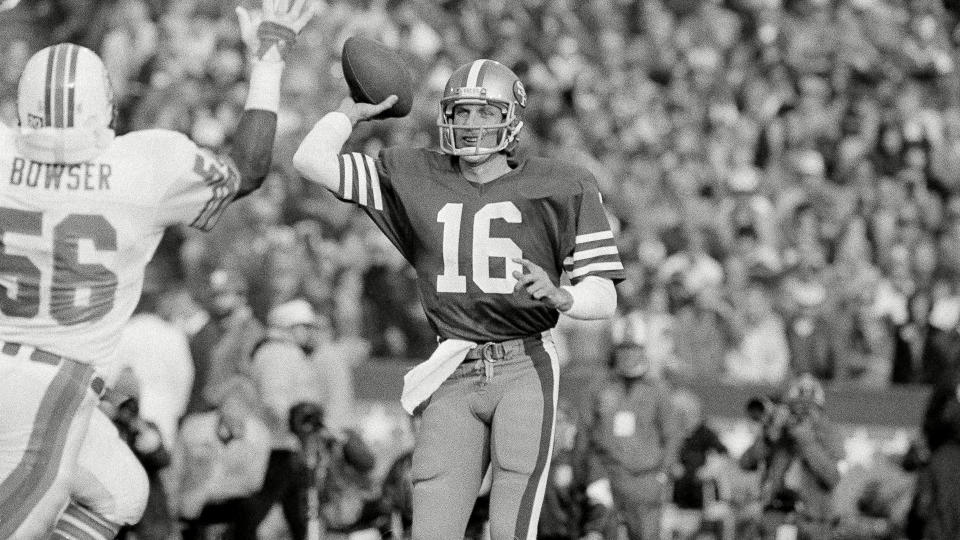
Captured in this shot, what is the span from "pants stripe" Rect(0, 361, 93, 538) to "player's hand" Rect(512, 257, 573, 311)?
143 cm

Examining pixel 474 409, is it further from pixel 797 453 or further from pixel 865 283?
pixel 865 283

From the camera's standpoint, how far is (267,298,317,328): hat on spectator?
34.8 ft

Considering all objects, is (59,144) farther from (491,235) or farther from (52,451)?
(491,235)

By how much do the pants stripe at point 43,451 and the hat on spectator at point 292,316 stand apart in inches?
173

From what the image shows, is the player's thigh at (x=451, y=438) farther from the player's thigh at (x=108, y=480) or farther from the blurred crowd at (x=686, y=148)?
the blurred crowd at (x=686, y=148)

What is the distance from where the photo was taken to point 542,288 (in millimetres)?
6047

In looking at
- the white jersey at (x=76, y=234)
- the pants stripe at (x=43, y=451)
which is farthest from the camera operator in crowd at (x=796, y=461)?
Answer: the pants stripe at (x=43, y=451)

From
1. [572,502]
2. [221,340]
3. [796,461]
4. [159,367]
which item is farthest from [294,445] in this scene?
[796,461]

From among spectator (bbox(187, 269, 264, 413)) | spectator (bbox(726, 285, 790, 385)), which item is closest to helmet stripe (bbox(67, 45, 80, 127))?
spectator (bbox(187, 269, 264, 413))

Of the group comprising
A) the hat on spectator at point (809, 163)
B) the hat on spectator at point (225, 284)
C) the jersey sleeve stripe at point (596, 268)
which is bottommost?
the jersey sleeve stripe at point (596, 268)

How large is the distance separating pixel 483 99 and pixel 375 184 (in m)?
0.46

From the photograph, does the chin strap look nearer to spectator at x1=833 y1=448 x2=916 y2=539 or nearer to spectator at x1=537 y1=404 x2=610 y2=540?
spectator at x1=537 y1=404 x2=610 y2=540

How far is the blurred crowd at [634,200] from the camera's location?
10.8m

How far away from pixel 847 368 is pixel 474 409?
6.46 meters
